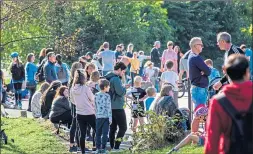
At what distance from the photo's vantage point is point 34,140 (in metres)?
14.8

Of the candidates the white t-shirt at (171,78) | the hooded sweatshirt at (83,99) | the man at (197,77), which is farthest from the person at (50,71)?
the man at (197,77)

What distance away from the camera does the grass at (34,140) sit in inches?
497

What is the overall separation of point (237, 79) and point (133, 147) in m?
6.27

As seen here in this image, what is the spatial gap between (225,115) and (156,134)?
6.22 metres

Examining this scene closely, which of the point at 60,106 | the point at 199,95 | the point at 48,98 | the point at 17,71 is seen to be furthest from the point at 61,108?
the point at 17,71

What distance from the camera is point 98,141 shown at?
44.2ft

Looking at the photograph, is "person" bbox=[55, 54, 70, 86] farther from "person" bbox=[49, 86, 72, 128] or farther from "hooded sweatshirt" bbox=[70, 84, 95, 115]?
"hooded sweatshirt" bbox=[70, 84, 95, 115]

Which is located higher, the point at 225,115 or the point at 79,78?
the point at 79,78

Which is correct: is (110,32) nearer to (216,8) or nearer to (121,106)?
(216,8)

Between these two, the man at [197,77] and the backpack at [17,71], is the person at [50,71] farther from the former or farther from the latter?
the man at [197,77]

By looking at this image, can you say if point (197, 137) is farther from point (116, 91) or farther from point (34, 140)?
point (34, 140)

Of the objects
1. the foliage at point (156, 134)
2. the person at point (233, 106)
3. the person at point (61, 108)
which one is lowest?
the foliage at point (156, 134)

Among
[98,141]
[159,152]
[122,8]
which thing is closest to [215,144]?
[159,152]

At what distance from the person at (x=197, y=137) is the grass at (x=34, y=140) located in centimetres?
12
